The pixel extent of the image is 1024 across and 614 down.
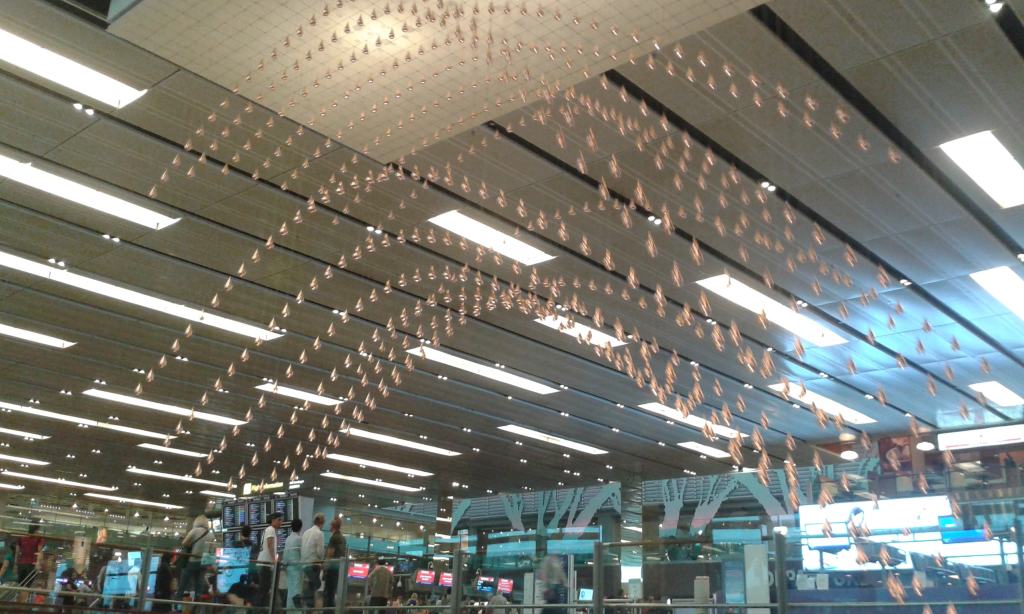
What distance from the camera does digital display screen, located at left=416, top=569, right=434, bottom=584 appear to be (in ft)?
30.7

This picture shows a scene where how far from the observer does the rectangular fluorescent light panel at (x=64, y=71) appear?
6.72 metres

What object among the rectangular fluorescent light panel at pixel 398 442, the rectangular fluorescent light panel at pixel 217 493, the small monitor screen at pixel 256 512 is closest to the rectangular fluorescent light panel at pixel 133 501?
the rectangular fluorescent light panel at pixel 217 493

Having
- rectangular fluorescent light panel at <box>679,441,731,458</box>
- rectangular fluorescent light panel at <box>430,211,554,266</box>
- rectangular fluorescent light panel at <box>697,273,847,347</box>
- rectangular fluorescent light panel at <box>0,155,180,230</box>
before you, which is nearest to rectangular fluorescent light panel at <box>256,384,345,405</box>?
rectangular fluorescent light panel at <box>0,155,180,230</box>

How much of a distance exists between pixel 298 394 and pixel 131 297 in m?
4.87

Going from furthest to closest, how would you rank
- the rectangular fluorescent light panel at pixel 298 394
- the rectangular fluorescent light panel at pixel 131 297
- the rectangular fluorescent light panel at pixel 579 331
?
the rectangular fluorescent light panel at pixel 298 394 < the rectangular fluorescent light panel at pixel 579 331 < the rectangular fluorescent light panel at pixel 131 297

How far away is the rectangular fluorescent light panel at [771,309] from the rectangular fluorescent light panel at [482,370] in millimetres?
4571

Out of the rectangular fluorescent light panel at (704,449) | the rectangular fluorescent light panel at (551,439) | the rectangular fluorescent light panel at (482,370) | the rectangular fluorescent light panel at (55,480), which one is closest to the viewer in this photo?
the rectangular fluorescent light panel at (482,370)

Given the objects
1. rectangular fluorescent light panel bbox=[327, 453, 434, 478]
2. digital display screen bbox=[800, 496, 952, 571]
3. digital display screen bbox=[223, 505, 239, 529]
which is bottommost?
digital display screen bbox=[800, 496, 952, 571]

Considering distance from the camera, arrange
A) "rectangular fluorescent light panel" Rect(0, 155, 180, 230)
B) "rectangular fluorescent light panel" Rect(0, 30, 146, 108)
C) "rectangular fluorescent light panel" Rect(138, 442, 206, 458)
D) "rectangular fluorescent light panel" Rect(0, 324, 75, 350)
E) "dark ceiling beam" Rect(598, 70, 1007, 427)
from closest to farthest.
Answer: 1. "rectangular fluorescent light panel" Rect(0, 30, 146, 108)
2. "dark ceiling beam" Rect(598, 70, 1007, 427)
3. "rectangular fluorescent light panel" Rect(0, 155, 180, 230)
4. "rectangular fluorescent light panel" Rect(0, 324, 75, 350)
5. "rectangular fluorescent light panel" Rect(138, 442, 206, 458)

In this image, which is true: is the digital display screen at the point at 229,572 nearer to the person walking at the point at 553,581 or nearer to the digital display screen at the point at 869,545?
the person walking at the point at 553,581

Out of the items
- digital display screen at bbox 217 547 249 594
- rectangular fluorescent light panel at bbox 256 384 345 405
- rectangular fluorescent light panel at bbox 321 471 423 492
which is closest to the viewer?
digital display screen at bbox 217 547 249 594

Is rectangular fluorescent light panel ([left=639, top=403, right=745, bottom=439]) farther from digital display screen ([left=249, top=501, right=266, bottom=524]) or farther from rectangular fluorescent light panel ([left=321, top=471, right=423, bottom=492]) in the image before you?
rectangular fluorescent light panel ([left=321, top=471, right=423, bottom=492])

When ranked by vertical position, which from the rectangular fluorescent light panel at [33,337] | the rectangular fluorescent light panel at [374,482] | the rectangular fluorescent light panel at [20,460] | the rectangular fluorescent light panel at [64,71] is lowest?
the rectangular fluorescent light panel at [374,482]

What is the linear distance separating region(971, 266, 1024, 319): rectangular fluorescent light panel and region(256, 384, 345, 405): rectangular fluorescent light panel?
34.6ft
